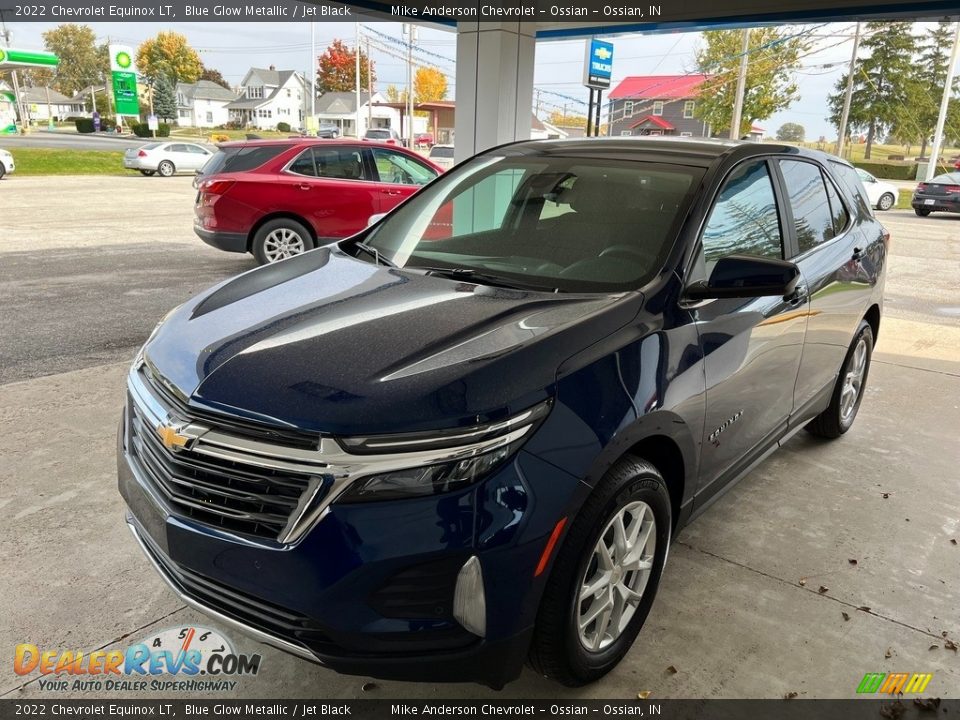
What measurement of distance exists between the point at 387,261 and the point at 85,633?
1.80 metres

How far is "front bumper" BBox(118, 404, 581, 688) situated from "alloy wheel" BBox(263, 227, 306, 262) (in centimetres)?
789

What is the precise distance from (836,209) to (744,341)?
1714 mm

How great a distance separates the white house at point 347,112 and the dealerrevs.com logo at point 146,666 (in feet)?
253

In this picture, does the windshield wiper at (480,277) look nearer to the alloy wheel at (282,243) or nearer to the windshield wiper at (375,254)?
the windshield wiper at (375,254)

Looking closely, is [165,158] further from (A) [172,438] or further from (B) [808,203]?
(A) [172,438]

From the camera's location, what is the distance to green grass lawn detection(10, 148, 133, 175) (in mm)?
A: 27344

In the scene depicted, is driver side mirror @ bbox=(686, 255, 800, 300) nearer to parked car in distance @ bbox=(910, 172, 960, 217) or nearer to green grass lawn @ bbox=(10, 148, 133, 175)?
parked car in distance @ bbox=(910, 172, 960, 217)

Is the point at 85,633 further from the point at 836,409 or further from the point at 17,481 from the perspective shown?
the point at 836,409

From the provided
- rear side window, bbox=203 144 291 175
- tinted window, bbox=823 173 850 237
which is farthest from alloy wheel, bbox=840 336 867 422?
rear side window, bbox=203 144 291 175

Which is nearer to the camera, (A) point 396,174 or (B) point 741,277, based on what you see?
(B) point 741,277

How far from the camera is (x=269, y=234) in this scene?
9.41m

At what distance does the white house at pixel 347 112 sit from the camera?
7719 centimetres

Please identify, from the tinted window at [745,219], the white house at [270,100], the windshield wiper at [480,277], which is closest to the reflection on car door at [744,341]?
the tinted window at [745,219]

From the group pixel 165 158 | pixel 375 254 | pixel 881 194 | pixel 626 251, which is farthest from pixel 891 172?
pixel 375 254
